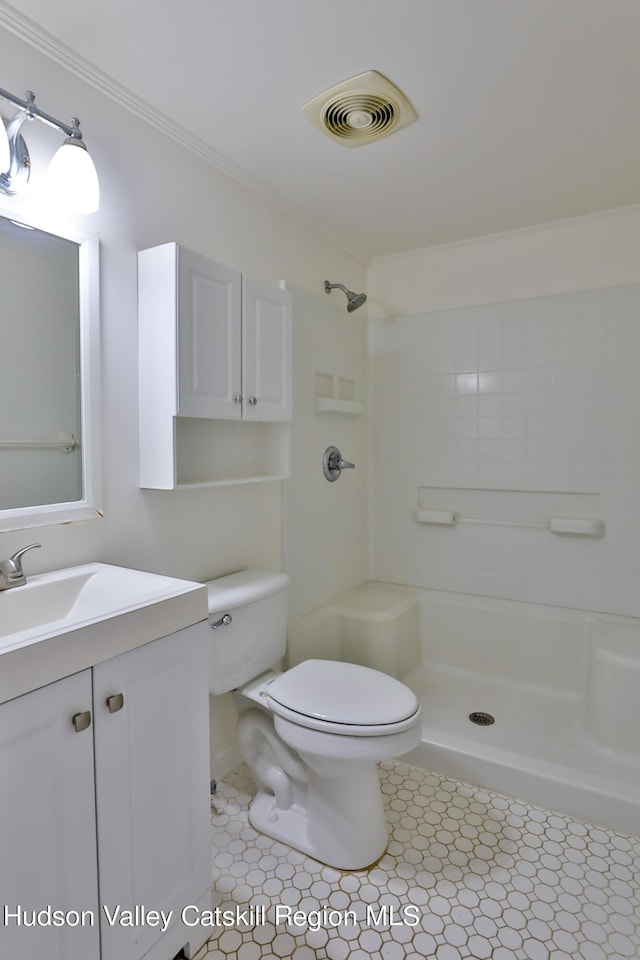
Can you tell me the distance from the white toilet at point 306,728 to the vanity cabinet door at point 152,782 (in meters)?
0.35

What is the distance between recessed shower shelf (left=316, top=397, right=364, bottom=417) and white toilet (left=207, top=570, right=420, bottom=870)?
0.90 metres

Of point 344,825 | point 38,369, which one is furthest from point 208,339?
point 344,825

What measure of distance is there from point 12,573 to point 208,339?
85cm

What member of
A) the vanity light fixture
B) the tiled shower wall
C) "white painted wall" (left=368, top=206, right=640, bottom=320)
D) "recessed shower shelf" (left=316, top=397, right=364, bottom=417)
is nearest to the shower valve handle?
"recessed shower shelf" (left=316, top=397, right=364, bottom=417)

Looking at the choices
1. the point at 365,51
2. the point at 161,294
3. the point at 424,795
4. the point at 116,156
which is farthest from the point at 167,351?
the point at 424,795

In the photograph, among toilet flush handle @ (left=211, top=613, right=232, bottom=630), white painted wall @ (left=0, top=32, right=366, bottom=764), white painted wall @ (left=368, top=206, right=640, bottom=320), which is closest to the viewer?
white painted wall @ (left=0, top=32, right=366, bottom=764)

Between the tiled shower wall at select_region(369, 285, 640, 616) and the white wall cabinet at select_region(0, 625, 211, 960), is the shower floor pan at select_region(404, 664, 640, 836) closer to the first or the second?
the tiled shower wall at select_region(369, 285, 640, 616)

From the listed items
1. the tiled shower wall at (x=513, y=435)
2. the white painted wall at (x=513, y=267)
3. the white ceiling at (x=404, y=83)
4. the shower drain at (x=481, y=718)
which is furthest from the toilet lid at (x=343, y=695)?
the white painted wall at (x=513, y=267)

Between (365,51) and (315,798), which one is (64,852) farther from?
(365,51)

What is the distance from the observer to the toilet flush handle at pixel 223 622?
1650 millimetres

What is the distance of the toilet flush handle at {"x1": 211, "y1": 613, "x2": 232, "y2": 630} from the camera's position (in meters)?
1.65

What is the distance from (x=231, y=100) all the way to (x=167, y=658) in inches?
61.7

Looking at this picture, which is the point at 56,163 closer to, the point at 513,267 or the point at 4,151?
the point at 4,151

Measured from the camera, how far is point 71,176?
1298 millimetres
